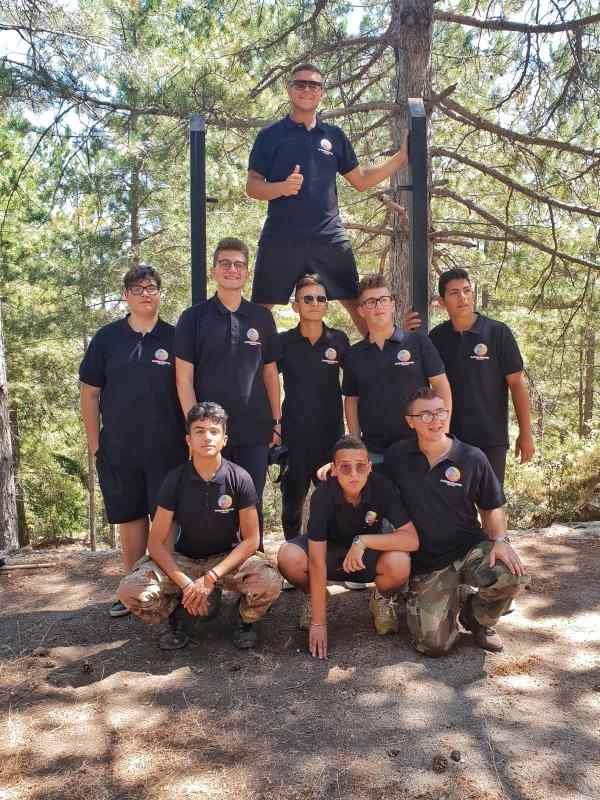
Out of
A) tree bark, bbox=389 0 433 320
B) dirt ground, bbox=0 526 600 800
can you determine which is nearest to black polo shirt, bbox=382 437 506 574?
dirt ground, bbox=0 526 600 800

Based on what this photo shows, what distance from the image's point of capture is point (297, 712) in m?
2.85

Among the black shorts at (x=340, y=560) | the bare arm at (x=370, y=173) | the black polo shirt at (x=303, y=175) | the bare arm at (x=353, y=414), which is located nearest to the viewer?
the black shorts at (x=340, y=560)

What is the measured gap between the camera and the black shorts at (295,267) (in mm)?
4332

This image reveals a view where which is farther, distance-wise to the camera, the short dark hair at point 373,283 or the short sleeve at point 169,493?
the short dark hair at point 373,283

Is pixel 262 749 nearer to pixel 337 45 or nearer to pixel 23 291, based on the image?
pixel 337 45

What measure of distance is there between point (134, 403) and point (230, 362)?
0.60 metres

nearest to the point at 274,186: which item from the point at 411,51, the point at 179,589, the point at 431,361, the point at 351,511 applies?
the point at 431,361

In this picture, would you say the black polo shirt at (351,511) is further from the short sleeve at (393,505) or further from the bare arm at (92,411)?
the bare arm at (92,411)

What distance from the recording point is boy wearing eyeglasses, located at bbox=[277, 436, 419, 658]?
11.4 ft

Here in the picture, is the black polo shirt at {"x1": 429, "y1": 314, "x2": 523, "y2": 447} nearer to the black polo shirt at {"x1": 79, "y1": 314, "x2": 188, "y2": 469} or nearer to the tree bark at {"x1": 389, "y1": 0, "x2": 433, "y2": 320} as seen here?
the black polo shirt at {"x1": 79, "y1": 314, "x2": 188, "y2": 469}

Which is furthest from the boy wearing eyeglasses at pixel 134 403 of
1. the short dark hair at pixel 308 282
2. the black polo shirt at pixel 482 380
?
the black polo shirt at pixel 482 380

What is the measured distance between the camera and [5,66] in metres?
6.57

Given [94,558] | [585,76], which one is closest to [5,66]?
[94,558]

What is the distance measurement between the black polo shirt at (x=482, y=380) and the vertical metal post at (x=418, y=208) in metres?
0.48
